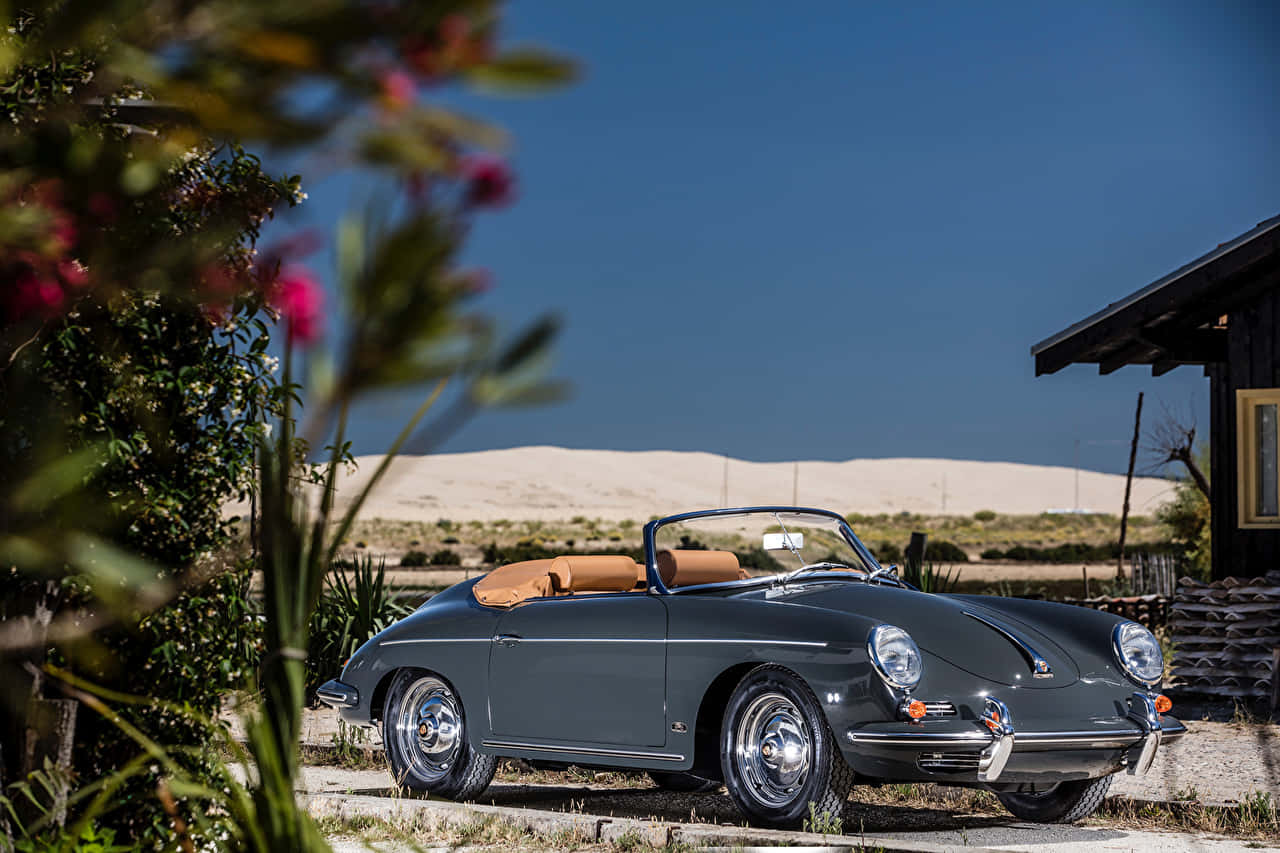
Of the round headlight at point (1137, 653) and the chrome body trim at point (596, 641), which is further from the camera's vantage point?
the round headlight at point (1137, 653)

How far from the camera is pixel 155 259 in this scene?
1830 millimetres

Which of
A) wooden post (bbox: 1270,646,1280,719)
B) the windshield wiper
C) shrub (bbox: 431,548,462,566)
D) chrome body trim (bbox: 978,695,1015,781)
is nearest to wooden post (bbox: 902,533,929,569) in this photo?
wooden post (bbox: 1270,646,1280,719)

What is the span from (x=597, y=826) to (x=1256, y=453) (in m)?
8.68

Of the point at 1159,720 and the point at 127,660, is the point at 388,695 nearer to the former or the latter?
the point at 127,660

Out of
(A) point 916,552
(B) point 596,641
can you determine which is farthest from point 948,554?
(B) point 596,641

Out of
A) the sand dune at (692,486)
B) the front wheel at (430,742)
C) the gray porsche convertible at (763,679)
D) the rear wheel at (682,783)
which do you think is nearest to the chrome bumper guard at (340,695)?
the gray porsche convertible at (763,679)

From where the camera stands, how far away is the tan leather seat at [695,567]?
754cm

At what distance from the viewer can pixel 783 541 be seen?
7.80m

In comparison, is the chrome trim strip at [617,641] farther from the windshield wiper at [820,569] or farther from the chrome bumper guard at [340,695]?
the windshield wiper at [820,569]

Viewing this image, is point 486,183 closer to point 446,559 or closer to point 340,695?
point 340,695

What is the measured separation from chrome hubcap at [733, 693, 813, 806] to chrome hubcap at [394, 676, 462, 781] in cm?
197

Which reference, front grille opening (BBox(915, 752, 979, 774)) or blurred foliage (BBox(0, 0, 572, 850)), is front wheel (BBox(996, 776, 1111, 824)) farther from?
blurred foliage (BBox(0, 0, 572, 850))

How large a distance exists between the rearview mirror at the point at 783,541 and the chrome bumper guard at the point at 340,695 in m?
2.61

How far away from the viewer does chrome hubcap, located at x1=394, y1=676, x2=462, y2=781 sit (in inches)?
311
